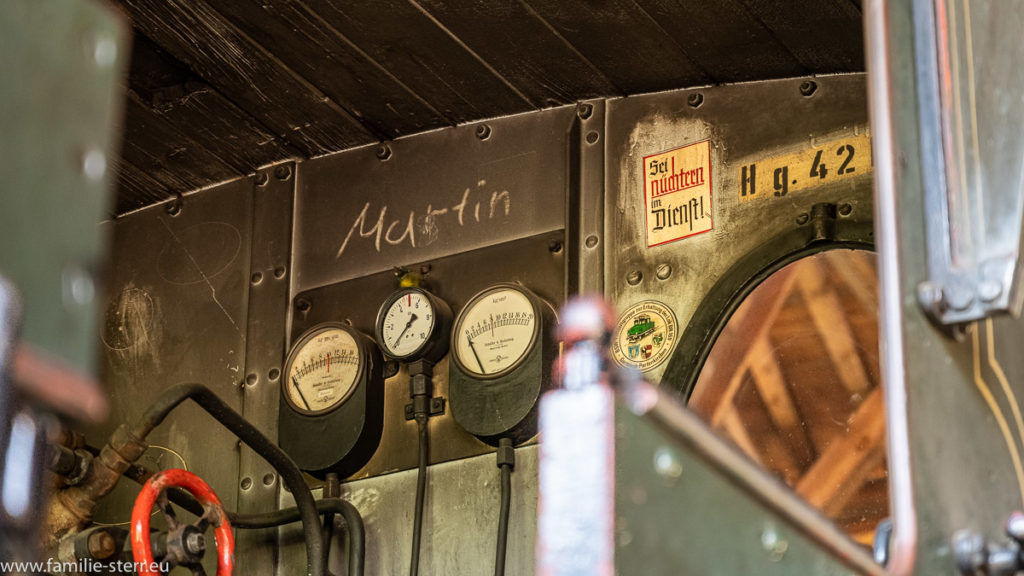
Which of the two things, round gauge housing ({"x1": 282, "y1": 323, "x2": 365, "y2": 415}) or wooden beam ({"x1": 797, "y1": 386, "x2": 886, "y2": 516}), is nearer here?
wooden beam ({"x1": 797, "y1": 386, "x2": 886, "y2": 516})

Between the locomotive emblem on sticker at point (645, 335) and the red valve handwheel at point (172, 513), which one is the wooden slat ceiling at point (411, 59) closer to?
the locomotive emblem on sticker at point (645, 335)

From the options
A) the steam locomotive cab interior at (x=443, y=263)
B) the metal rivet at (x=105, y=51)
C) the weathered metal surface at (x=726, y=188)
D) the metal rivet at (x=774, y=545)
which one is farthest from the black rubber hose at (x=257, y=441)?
the metal rivet at (x=105, y=51)

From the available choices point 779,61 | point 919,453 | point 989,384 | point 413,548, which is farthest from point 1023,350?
point 413,548

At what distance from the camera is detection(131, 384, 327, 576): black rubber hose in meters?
2.66

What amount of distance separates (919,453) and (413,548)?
1.72 metres

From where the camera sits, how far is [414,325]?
280 cm

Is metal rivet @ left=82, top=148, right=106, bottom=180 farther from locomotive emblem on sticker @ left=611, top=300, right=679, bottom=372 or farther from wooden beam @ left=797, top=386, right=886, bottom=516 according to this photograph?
locomotive emblem on sticker @ left=611, top=300, right=679, bottom=372

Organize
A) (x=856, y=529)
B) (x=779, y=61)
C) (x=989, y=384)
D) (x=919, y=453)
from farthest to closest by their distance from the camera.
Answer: (x=779, y=61) < (x=856, y=529) < (x=989, y=384) < (x=919, y=453)

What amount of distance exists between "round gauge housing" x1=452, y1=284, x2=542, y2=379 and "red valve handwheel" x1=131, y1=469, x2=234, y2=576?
1.82 feet

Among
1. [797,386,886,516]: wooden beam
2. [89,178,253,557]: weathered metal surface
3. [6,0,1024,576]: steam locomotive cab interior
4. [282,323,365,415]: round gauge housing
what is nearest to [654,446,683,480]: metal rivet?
[6,0,1024,576]: steam locomotive cab interior

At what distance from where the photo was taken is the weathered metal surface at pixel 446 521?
8.43ft

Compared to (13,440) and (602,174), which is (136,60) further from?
(13,440)

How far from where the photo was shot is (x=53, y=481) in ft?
8.85

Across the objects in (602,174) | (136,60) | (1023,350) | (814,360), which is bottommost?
(1023,350)
